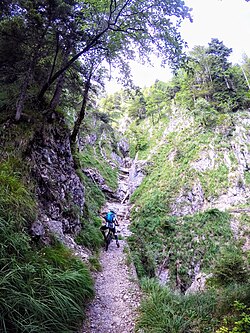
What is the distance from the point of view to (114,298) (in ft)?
17.0

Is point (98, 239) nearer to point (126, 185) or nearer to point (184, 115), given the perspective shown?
point (126, 185)

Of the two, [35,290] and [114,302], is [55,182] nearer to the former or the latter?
[114,302]

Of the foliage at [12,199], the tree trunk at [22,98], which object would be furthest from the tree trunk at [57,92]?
the foliage at [12,199]

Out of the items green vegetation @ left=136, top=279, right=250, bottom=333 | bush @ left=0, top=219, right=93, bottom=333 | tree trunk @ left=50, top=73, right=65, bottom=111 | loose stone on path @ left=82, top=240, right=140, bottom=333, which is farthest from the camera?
tree trunk @ left=50, top=73, right=65, bottom=111

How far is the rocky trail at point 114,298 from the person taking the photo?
13.7 ft

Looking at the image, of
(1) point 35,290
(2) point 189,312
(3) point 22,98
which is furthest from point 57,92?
(2) point 189,312

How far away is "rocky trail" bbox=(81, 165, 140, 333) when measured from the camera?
4.18 meters

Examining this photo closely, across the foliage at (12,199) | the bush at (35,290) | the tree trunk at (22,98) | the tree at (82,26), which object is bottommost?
the bush at (35,290)

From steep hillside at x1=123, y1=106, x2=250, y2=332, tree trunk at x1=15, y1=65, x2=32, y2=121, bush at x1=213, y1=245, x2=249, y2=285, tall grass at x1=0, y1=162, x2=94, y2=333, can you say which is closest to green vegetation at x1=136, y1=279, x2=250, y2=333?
steep hillside at x1=123, y1=106, x2=250, y2=332

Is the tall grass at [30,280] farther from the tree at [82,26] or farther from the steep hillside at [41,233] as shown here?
the tree at [82,26]

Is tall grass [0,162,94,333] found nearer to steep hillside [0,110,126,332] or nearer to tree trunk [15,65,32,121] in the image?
steep hillside [0,110,126,332]

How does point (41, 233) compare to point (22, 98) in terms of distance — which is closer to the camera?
point (41, 233)

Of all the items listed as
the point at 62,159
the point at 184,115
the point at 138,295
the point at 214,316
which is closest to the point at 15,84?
the point at 62,159

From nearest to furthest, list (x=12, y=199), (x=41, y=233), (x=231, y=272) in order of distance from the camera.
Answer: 1. (x=12, y=199)
2. (x=41, y=233)
3. (x=231, y=272)
